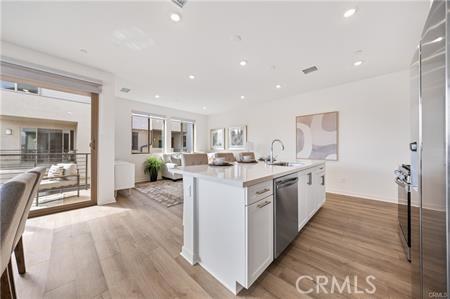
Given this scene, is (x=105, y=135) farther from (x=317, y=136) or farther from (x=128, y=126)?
(x=317, y=136)

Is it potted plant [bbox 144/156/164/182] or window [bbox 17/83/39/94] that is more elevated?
window [bbox 17/83/39/94]

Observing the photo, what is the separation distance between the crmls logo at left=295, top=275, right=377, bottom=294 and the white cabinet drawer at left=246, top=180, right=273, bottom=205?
2.51 feet

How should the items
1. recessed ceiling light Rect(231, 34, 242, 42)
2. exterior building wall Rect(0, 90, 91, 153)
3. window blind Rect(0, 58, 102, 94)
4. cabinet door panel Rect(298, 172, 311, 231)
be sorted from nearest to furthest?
cabinet door panel Rect(298, 172, 311, 231)
recessed ceiling light Rect(231, 34, 242, 42)
window blind Rect(0, 58, 102, 94)
exterior building wall Rect(0, 90, 91, 153)

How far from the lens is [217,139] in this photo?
673 cm

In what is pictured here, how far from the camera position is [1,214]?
2.21 ft

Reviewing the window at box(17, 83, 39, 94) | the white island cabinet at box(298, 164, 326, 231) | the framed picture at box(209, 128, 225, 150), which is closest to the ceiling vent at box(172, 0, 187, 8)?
the white island cabinet at box(298, 164, 326, 231)

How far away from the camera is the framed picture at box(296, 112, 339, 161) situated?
12.3ft

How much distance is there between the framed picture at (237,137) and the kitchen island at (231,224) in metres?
4.21

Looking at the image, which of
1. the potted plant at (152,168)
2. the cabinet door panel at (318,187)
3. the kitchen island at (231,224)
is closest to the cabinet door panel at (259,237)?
the kitchen island at (231,224)

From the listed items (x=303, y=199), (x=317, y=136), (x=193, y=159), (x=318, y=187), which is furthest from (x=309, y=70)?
(x=193, y=159)

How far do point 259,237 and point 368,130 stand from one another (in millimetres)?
3673

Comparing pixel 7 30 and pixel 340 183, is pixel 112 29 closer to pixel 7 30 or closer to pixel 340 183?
pixel 7 30

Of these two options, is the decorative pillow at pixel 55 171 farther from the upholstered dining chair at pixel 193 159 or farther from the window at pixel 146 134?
the upholstered dining chair at pixel 193 159

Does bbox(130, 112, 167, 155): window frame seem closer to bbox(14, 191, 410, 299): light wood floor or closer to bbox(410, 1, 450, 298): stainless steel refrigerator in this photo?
bbox(14, 191, 410, 299): light wood floor
